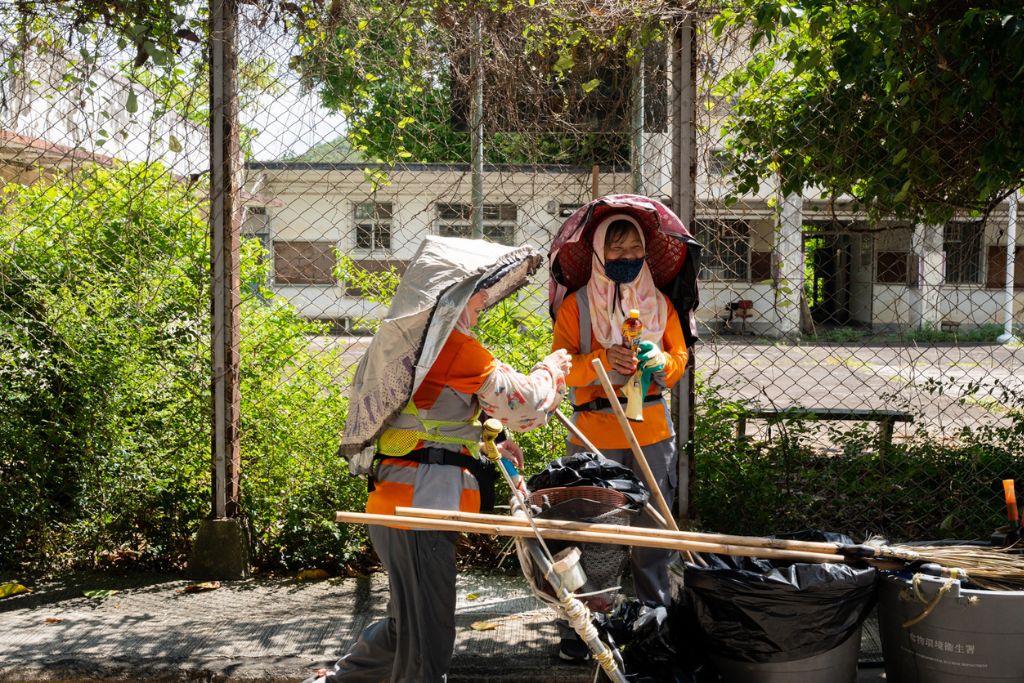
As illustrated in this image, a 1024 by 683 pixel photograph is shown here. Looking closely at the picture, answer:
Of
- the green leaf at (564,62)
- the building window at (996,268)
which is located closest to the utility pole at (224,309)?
the green leaf at (564,62)

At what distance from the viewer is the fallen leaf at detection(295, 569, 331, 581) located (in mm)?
4852

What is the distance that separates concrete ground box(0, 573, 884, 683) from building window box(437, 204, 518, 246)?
5.99 feet

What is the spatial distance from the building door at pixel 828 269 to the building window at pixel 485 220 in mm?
1691

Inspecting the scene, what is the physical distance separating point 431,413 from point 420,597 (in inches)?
23.4

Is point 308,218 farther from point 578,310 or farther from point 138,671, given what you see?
point 138,671

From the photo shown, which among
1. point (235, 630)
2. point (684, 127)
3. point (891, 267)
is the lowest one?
point (235, 630)

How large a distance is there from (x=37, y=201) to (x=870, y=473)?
4.67 meters

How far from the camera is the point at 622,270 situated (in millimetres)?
3852

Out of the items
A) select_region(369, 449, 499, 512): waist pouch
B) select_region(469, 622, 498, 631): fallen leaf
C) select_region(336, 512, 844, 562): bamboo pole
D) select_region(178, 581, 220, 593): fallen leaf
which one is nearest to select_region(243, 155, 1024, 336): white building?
select_region(178, 581, 220, 593): fallen leaf

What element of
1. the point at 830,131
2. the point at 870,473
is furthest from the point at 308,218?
the point at 870,473

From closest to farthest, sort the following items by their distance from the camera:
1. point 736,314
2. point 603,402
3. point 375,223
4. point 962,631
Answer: point 962,631
point 603,402
point 375,223
point 736,314

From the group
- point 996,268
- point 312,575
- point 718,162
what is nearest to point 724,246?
point 718,162

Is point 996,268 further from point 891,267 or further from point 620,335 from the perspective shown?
point 620,335

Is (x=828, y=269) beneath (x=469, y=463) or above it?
above
